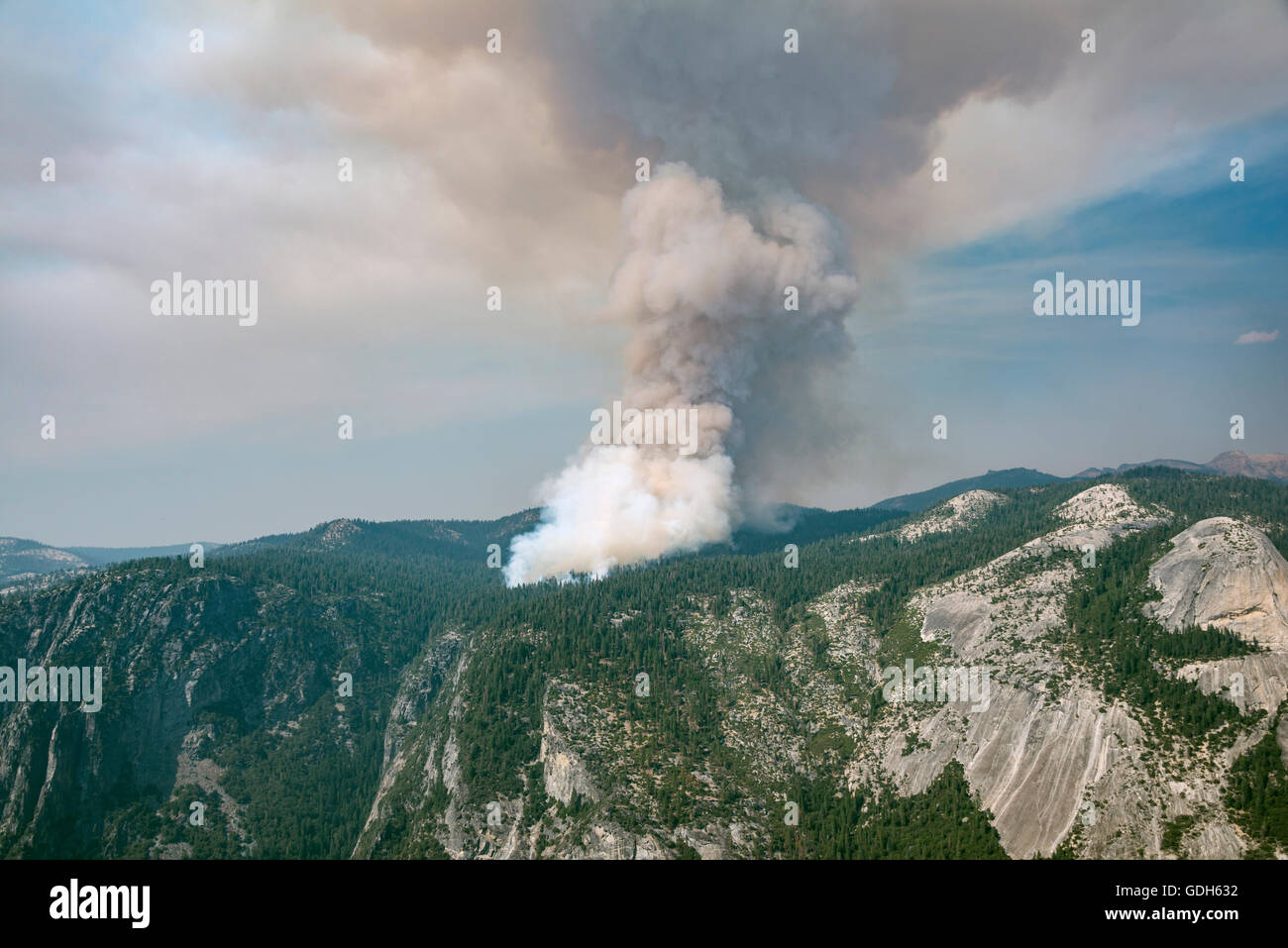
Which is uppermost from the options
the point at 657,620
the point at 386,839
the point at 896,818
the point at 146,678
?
the point at 657,620

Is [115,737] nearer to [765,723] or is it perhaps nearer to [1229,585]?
[765,723]

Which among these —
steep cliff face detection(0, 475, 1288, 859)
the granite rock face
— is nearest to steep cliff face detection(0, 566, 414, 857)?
steep cliff face detection(0, 475, 1288, 859)

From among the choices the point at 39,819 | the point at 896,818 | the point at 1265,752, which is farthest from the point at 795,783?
the point at 39,819

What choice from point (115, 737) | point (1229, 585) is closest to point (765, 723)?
point (1229, 585)

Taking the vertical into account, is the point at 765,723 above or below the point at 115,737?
above

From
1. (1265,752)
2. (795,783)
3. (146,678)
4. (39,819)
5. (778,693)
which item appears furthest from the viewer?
(146,678)

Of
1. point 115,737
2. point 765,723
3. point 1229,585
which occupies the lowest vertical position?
point 115,737

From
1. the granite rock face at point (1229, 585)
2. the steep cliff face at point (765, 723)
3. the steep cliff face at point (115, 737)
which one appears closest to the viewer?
the steep cliff face at point (765, 723)

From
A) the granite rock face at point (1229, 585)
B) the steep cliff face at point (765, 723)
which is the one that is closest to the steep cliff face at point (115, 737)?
the steep cliff face at point (765, 723)

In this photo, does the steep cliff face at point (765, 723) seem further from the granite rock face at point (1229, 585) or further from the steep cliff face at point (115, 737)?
the steep cliff face at point (115, 737)

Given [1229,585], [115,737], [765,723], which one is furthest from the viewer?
[115,737]
